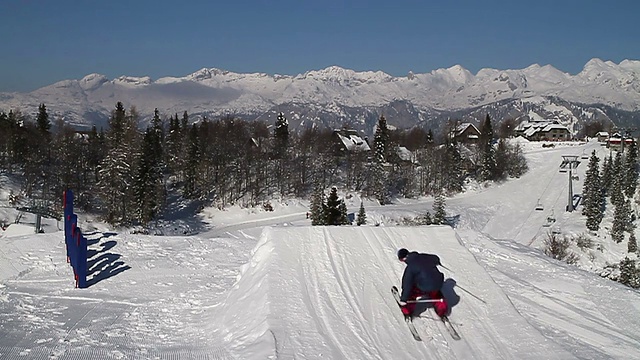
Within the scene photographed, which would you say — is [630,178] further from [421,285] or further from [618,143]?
[421,285]

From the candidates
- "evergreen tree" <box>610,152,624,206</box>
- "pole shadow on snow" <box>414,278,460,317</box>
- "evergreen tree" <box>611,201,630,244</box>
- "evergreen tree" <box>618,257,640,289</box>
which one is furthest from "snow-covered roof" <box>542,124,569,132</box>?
"pole shadow on snow" <box>414,278,460,317</box>

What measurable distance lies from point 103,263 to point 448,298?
927 cm

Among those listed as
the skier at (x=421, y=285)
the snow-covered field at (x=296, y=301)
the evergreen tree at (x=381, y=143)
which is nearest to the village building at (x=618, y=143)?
the evergreen tree at (x=381, y=143)

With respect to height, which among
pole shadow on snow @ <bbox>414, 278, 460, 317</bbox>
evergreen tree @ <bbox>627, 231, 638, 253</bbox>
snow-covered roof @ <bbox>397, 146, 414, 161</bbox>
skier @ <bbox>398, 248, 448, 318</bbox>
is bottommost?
evergreen tree @ <bbox>627, 231, 638, 253</bbox>

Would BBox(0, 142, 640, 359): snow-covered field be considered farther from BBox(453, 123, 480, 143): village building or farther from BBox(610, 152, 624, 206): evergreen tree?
BBox(453, 123, 480, 143): village building

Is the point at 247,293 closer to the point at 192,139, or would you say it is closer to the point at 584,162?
the point at 192,139

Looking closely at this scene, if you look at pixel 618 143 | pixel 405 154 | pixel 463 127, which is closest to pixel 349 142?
pixel 405 154

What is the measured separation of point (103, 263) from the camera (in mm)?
13258

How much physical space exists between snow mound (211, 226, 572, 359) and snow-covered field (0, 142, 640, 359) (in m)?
0.03

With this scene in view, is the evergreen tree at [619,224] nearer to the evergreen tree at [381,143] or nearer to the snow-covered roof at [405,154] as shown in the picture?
the evergreen tree at [381,143]

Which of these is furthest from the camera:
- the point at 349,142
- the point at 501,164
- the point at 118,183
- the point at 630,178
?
the point at 349,142

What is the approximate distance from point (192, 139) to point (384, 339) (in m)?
58.0

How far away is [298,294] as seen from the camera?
875 cm

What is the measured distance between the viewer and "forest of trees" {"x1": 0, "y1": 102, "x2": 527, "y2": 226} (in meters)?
46.1
